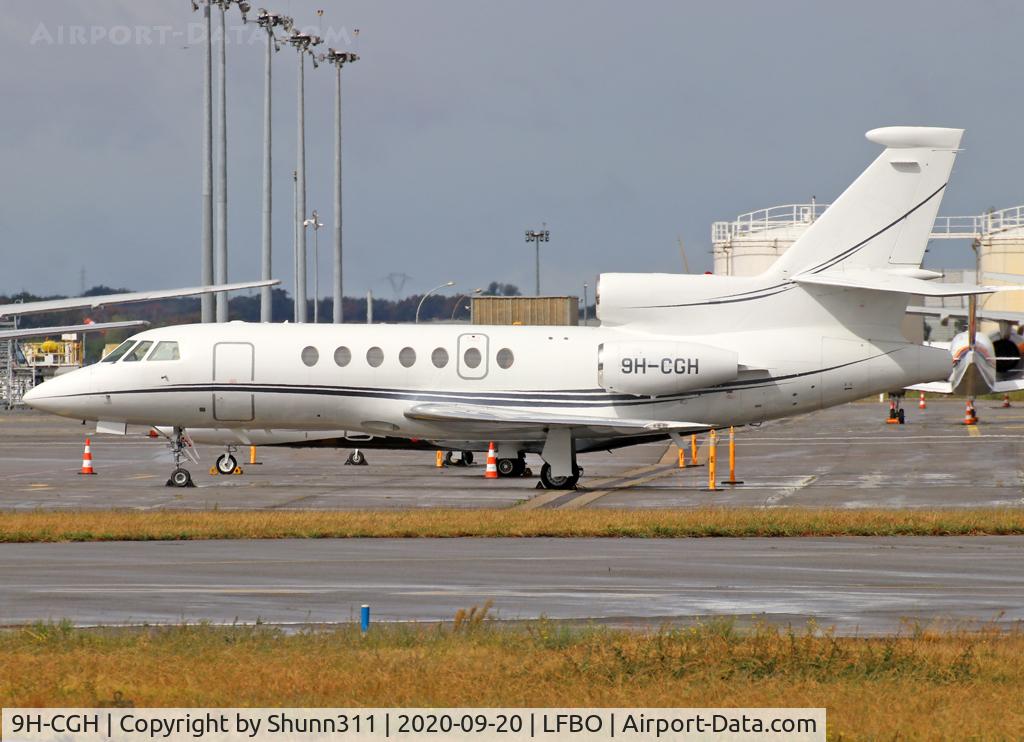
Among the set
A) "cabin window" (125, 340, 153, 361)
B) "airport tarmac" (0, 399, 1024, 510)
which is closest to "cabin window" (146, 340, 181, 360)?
"cabin window" (125, 340, 153, 361)

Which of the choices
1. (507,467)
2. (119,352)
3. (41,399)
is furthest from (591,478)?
(41,399)

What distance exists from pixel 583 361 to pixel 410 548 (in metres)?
11.3

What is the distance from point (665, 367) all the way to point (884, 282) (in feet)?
15.7

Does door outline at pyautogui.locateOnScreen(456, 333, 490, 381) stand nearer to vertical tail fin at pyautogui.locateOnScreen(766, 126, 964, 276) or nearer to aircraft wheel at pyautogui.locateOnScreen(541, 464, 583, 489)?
aircraft wheel at pyautogui.locateOnScreen(541, 464, 583, 489)

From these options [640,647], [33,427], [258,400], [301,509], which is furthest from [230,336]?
Answer: [33,427]

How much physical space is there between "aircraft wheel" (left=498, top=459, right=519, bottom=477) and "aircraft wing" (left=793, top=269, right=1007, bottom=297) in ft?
26.3

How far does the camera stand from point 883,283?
2966 cm

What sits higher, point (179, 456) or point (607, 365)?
point (607, 365)

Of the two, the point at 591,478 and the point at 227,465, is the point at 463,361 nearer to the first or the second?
the point at 591,478

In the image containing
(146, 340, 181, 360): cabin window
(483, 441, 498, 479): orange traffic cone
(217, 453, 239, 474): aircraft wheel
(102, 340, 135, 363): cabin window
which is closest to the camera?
(146, 340, 181, 360): cabin window

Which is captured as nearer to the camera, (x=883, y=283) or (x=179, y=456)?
(x=883, y=283)

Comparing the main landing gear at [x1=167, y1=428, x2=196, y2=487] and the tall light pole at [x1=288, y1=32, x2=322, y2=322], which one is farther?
the tall light pole at [x1=288, y1=32, x2=322, y2=322]

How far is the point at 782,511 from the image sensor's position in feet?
79.7

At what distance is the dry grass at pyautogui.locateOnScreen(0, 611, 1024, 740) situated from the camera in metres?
9.89
